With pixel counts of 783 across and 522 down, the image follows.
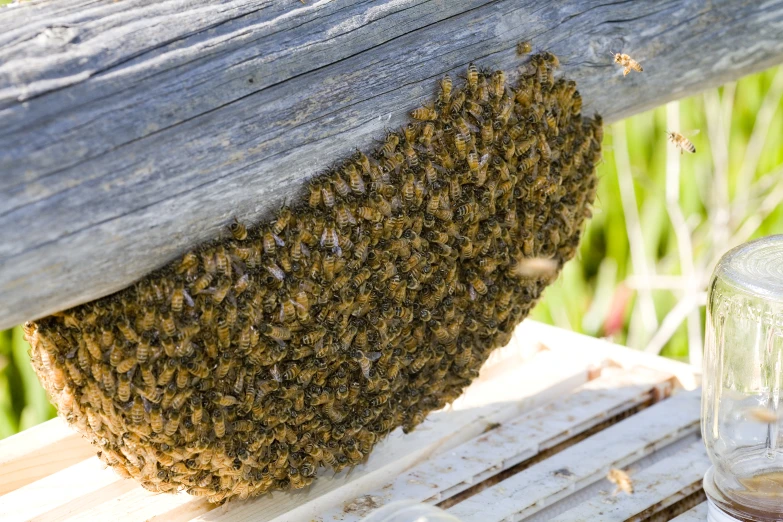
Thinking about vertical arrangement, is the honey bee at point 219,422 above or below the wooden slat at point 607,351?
above

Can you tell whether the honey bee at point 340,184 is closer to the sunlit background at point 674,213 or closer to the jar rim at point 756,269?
the jar rim at point 756,269

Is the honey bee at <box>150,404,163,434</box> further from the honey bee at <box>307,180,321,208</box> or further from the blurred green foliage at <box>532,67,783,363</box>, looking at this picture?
the blurred green foliage at <box>532,67,783,363</box>

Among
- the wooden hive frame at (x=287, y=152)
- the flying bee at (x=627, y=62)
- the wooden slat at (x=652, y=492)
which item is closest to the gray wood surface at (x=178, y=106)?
the wooden hive frame at (x=287, y=152)

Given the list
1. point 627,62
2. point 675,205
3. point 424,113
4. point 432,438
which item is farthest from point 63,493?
point 675,205

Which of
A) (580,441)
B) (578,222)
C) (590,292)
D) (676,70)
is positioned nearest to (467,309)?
(578,222)

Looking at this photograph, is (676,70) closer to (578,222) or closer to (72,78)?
(578,222)

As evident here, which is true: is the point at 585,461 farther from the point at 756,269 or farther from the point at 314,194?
the point at 314,194

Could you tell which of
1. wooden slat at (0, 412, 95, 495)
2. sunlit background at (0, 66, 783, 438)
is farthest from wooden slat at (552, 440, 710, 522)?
sunlit background at (0, 66, 783, 438)
